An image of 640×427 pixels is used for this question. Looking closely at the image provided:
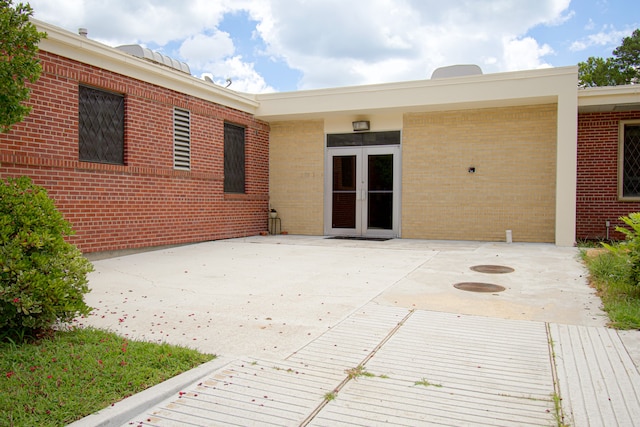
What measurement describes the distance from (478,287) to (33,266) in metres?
4.75

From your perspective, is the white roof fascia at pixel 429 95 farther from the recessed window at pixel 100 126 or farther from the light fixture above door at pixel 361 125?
the recessed window at pixel 100 126

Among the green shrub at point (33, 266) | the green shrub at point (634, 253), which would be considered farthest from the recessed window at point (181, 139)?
the green shrub at point (634, 253)

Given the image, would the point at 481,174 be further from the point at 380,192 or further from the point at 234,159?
the point at 234,159

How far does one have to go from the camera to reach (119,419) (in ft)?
8.48

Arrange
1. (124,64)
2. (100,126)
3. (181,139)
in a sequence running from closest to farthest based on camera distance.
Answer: (100,126) → (124,64) → (181,139)

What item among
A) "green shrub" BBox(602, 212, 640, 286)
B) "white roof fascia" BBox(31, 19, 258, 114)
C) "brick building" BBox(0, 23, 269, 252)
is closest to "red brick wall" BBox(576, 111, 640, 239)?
"green shrub" BBox(602, 212, 640, 286)

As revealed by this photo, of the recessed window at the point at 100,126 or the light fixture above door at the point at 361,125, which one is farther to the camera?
the light fixture above door at the point at 361,125

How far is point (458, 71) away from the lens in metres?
12.8

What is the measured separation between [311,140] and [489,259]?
21.0 ft

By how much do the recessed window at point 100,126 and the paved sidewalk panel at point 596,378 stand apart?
755 cm

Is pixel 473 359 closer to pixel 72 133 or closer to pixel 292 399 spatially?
pixel 292 399

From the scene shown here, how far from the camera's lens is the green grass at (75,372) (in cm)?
261

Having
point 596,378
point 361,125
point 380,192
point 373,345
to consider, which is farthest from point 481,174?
point 596,378

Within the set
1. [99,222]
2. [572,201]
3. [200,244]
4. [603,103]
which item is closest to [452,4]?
[603,103]
